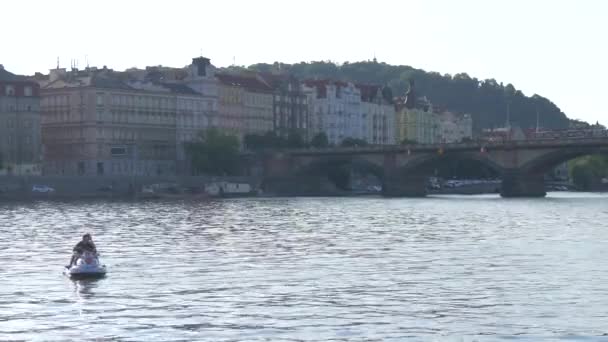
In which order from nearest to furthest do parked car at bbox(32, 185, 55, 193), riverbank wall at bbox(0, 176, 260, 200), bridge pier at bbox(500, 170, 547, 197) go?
riverbank wall at bbox(0, 176, 260, 200)
parked car at bbox(32, 185, 55, 193)
bridge pier at bbox(500, 170, 547, 197)

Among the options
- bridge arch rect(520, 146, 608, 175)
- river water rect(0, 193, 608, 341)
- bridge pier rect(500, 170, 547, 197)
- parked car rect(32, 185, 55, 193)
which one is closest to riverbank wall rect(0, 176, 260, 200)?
parked car rect(32, 185, 55, 193)

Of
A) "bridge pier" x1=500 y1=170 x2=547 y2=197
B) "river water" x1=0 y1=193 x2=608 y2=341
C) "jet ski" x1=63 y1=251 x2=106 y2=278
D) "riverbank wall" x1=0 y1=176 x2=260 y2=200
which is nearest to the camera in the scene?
"river water" x1=0 y1=193 x2=608 y2=341

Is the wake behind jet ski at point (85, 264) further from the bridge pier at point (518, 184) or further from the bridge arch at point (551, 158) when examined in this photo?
the bridge pier at point (518, 184)

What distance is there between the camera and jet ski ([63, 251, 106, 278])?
205 feet

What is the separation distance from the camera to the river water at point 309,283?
1871 inches

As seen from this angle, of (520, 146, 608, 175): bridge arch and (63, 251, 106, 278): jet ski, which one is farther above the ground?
(520, 146, 608, 175): bridge arch

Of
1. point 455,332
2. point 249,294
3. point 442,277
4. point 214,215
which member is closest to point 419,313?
point 455,332

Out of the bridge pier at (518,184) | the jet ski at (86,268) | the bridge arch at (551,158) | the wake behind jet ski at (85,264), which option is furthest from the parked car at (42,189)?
the jet ski at (86,268)

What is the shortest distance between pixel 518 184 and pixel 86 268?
135141mm

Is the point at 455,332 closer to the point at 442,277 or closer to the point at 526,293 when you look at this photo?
the point at 526,293

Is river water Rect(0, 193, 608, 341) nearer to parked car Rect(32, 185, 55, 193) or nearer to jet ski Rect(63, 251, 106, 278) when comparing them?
jet ski Rect(63, 251, 106, 278)

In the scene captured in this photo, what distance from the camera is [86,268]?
62.6 m

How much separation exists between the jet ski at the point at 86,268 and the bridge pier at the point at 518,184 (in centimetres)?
13387

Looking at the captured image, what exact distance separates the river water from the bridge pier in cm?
8279
